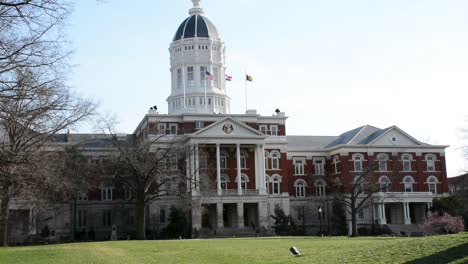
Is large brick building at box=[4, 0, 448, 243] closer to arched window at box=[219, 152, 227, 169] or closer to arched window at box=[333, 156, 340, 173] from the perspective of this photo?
arched window at box=[333, 156, 340, 173]

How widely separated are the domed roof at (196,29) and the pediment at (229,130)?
17640 mm

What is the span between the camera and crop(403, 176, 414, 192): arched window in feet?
264

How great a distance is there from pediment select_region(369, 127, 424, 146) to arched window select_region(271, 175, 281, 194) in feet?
41.3

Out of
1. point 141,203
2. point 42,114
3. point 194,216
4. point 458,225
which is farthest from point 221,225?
point 42,114

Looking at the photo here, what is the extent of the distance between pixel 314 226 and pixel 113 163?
102ft

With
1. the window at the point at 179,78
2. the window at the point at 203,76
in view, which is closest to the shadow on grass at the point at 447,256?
the window at the point at 203,76

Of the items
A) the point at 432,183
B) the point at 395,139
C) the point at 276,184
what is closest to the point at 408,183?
the point at 432,183

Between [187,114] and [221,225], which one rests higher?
[187,114]

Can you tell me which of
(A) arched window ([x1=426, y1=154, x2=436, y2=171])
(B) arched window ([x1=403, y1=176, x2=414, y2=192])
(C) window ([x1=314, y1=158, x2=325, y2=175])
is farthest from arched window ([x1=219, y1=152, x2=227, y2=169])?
(A) arched window ([x1=426, y1=154, x2=436, y2=171])

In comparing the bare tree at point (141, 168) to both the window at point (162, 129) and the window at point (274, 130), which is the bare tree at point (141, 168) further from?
the window at point (274, 130)

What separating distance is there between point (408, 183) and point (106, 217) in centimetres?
3812

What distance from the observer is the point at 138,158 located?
193 feet

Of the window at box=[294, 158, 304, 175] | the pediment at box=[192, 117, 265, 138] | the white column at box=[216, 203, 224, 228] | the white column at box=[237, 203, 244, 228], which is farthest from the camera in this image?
the window at box=[294, 158, 304, 175]

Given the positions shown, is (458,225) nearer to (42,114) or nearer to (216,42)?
(216,42)
